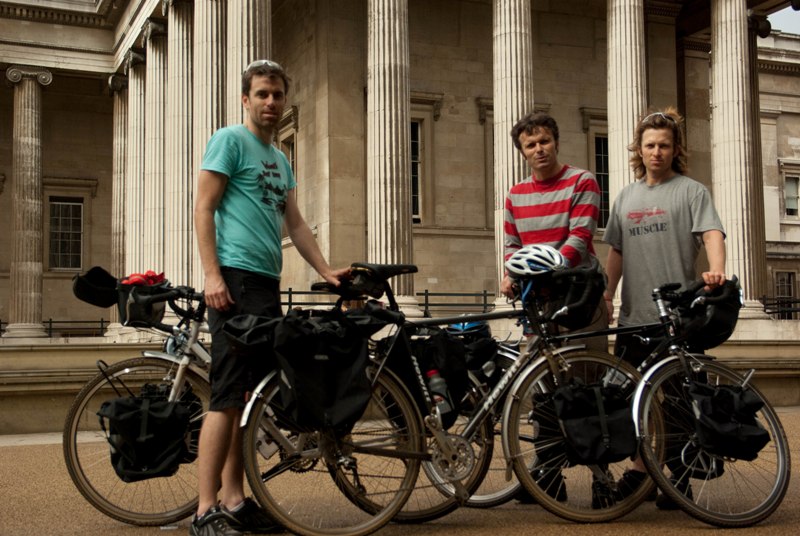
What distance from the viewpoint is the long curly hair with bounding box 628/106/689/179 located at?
6.98m

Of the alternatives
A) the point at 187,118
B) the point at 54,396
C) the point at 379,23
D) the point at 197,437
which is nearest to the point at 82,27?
the point at 187,118

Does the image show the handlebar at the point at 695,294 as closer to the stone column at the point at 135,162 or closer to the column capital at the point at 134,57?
the stone column at the point at 135,162

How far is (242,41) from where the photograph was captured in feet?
76.2

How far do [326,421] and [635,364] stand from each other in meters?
2.43

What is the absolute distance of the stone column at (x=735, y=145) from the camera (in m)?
25.5

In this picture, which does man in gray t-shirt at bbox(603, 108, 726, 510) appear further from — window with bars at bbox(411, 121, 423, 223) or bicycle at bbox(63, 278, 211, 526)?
window with bars at bbox(411, 121, 423, 223)

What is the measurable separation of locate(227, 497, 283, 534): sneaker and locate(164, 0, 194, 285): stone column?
67.5 feet

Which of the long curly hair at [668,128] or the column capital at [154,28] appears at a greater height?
the column capital at [154,28]

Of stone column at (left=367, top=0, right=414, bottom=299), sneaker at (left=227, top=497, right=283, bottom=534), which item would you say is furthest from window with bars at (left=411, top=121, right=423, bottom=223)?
sneaker at (left=227, top=497, right=283, bottom=534)

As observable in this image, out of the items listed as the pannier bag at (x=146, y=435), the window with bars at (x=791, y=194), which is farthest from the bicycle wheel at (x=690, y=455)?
the window with bars at (x=791, y=194)

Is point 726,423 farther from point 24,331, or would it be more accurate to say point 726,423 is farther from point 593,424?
point 24,331

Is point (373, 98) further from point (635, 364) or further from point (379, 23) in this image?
point (635, 364)

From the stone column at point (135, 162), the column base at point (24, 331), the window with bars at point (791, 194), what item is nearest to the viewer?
the column base at point (24, 331)

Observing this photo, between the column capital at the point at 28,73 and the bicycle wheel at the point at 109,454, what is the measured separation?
31.6 meters
